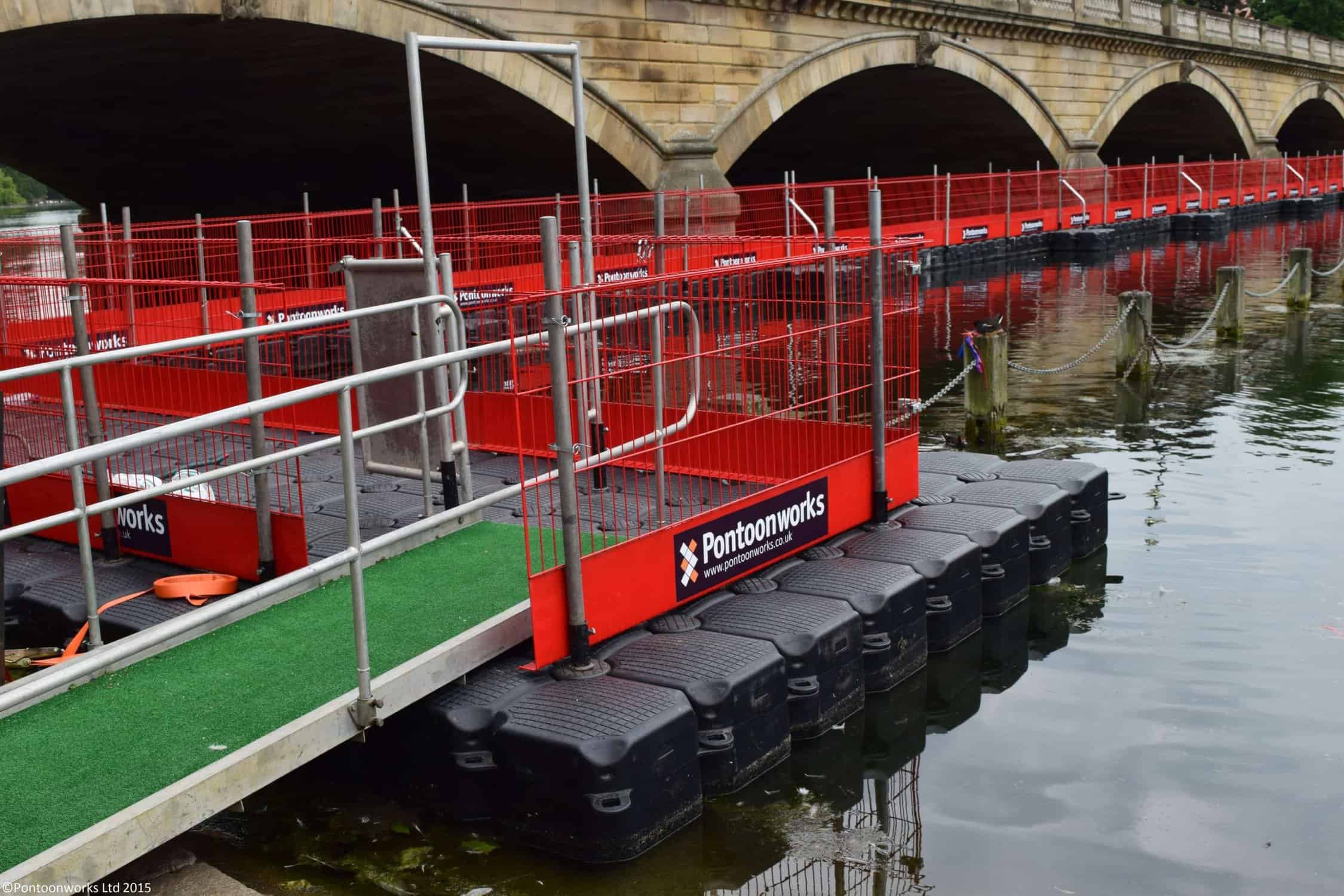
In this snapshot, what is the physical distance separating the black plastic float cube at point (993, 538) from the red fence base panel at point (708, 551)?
207mm

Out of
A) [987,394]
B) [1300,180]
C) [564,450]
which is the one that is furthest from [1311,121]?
[564,450]

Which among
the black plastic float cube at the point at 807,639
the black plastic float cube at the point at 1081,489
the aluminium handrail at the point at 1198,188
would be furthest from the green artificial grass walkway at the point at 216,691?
the aluminium handrail at the point at 1198,188

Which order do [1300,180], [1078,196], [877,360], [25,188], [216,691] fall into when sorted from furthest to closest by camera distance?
[25,188] → [1300,180] → [1078,196] → [877,360] → [216,691]

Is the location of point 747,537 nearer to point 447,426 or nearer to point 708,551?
point 708,551

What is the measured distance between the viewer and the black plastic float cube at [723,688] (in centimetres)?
537

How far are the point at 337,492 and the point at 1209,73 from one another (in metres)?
47.8

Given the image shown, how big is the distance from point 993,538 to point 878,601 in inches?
49.9

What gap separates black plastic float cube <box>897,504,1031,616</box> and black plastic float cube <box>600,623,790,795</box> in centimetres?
195

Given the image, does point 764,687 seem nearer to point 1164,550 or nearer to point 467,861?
point 467,861

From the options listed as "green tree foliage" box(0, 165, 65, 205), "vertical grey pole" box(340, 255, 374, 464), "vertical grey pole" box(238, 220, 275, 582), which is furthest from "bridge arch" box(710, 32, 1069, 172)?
"green tree foliage" box(0, 165, 65, 205)

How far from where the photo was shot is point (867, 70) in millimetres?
31844

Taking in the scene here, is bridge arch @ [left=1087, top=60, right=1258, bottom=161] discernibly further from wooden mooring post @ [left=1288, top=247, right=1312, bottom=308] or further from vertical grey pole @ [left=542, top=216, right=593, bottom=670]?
vertical grey pole @ [left=542, top=216, right=593, bottom=670]

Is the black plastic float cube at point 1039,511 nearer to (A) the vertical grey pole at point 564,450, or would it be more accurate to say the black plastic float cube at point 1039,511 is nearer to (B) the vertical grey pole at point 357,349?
(A) the vertical grey pole at point 564,450

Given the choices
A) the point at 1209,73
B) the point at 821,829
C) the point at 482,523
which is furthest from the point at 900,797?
the point at 1209,73
